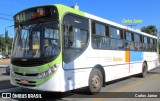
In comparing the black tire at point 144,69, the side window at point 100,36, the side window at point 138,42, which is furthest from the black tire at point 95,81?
the black tire at point 144,69

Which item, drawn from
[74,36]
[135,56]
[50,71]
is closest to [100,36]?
[74,36]

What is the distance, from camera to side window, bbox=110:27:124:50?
1238 centimetres

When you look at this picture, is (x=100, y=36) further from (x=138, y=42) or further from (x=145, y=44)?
(x=145, y=44)

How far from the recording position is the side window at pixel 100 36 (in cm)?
1071

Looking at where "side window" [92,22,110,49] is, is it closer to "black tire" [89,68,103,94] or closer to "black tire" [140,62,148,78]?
"black tire" [89,68,103,94]

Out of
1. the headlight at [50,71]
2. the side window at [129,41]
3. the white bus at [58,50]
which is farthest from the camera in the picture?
the side window at [129,41]

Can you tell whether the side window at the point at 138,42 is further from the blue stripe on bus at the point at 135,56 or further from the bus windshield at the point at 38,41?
the bus windshield at the point at 38,41

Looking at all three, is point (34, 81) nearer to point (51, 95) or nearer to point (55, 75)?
point (55, 75)

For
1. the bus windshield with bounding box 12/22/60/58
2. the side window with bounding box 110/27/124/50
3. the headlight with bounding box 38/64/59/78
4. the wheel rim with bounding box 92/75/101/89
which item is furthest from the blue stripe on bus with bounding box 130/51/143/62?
the headlight with bounding box 38/64/59/78

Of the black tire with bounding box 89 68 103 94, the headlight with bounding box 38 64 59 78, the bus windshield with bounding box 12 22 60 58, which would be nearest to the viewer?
the headlight with bounding box 38 64 59 78

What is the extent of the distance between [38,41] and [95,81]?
273 centimetres

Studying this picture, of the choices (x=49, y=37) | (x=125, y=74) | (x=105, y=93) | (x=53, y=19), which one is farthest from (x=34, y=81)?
(x=125, y=74)

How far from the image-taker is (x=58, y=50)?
8633 millimetres

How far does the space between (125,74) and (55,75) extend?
19.7 feet
